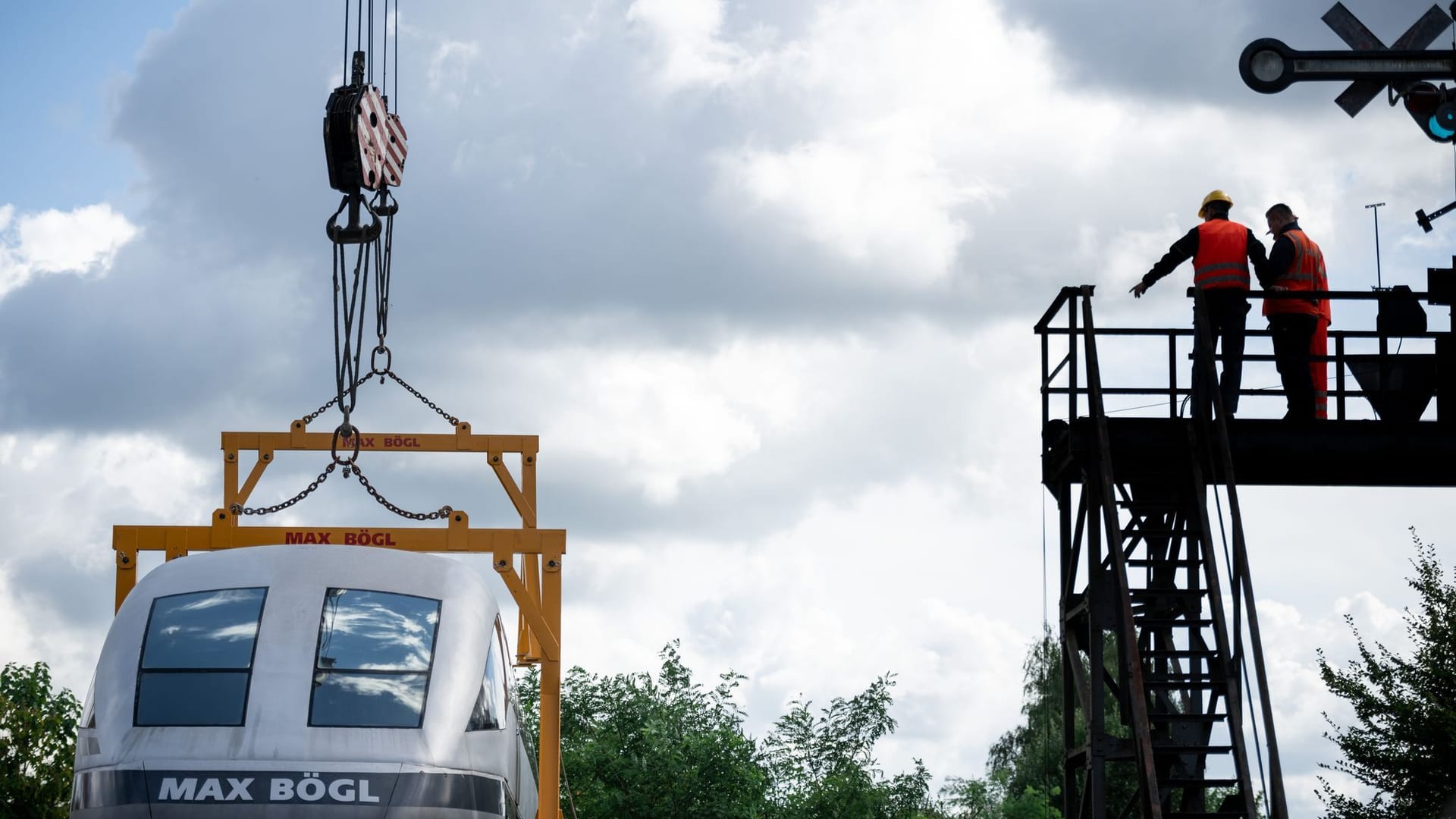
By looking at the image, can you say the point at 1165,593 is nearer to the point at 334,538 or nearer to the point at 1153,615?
the point at 1153,615

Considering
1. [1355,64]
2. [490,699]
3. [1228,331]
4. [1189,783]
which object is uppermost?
[1355,64]

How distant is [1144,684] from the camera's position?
1371cm

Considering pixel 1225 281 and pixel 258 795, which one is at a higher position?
pixel 1225 281

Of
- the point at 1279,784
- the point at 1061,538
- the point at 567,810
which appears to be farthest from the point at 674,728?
the point at 1279,784

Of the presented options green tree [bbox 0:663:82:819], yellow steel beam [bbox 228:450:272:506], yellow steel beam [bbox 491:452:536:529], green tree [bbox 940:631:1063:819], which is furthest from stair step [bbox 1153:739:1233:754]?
green tree [bbox 940:631:1063:819]

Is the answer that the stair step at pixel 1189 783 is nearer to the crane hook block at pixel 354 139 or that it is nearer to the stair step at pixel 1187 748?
the stair step at pixel 1187 748

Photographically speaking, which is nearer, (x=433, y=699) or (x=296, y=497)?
(x=433, y=699)

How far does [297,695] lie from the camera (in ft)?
35.4

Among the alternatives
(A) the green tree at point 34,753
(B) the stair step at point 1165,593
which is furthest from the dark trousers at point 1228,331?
(A) the green tree at point 34,753

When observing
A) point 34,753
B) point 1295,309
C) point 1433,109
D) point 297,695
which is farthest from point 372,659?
point 34,753

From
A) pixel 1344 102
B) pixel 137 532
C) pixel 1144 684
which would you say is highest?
pixel 1344 102

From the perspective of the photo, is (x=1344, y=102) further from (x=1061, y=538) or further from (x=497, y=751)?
(x=497, y=751)

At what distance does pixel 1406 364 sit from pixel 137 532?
1124cm

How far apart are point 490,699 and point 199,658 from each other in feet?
6.22
